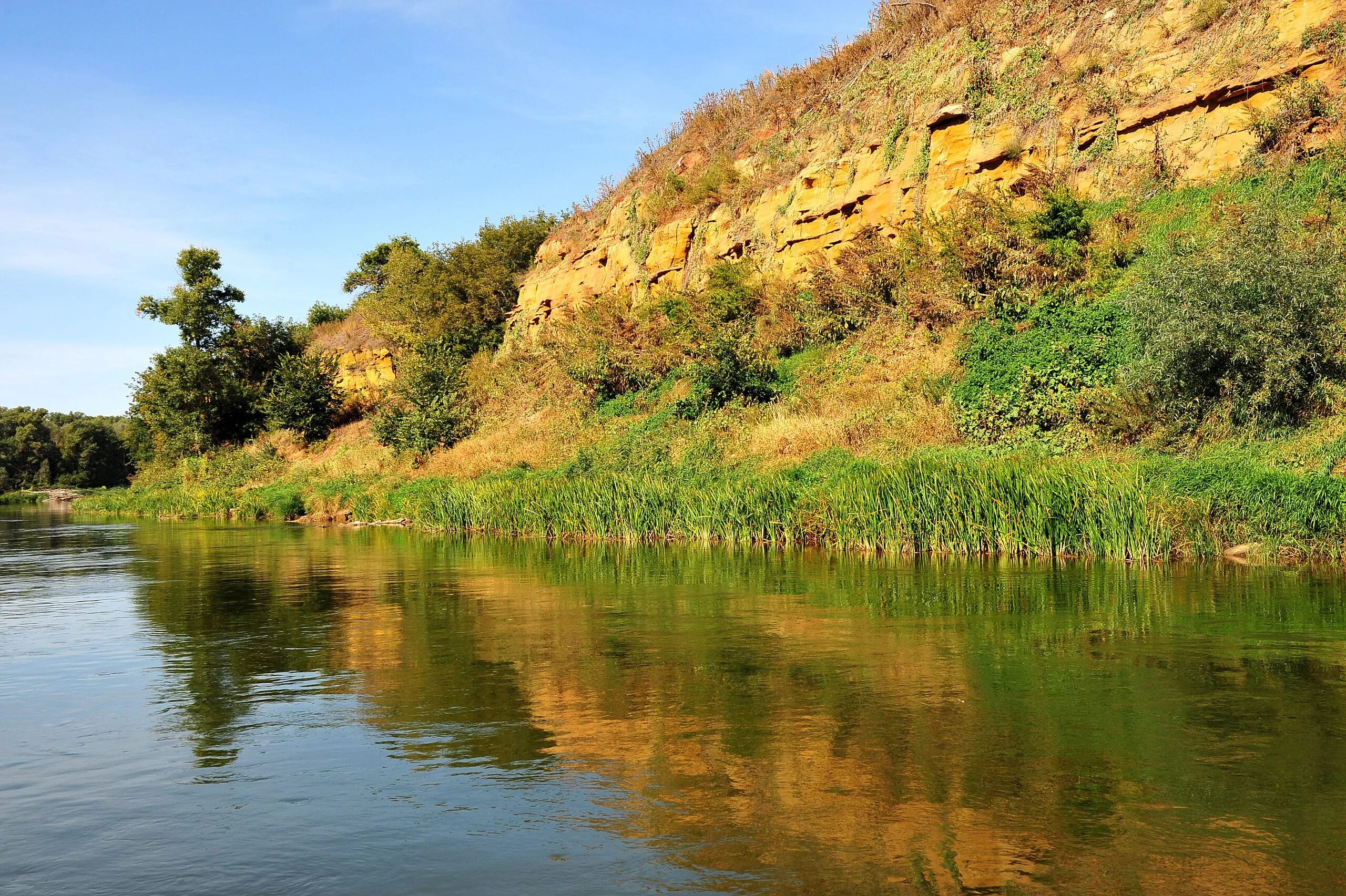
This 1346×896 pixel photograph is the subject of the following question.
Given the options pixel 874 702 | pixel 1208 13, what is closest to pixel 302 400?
pixel 1208 13

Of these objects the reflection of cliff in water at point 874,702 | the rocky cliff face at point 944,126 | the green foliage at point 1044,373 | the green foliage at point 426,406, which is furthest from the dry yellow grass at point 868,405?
the green foliage at point 426,406

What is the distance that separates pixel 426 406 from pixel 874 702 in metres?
35.9

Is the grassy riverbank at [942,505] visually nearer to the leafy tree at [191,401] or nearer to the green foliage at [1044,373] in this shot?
the green foliage at [1044,373]

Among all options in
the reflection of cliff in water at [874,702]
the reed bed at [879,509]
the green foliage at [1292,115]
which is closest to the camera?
the reflection of cliff in water at [874,702]

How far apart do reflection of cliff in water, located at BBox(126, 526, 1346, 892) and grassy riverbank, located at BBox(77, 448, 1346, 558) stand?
3.70 feet

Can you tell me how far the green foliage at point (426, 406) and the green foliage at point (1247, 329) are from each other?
26.6 m

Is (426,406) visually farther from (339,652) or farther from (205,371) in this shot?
(339,652)

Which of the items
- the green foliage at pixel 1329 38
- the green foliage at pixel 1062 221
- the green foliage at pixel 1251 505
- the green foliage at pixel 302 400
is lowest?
the green foliage at pixel 1251 505

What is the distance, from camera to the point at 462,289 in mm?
52469

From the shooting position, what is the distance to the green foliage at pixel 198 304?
5444cm

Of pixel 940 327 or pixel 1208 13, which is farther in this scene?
pixel 940 327

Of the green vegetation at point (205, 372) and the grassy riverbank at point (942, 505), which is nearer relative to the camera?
the grassy riverbank at point (942, 505)

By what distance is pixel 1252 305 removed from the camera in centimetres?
1989

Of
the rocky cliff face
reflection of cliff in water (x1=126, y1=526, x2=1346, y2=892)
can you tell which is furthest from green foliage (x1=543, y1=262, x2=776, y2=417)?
reflection of cliff in water (x1=126, y1=526, x2=1346, y2=892)
